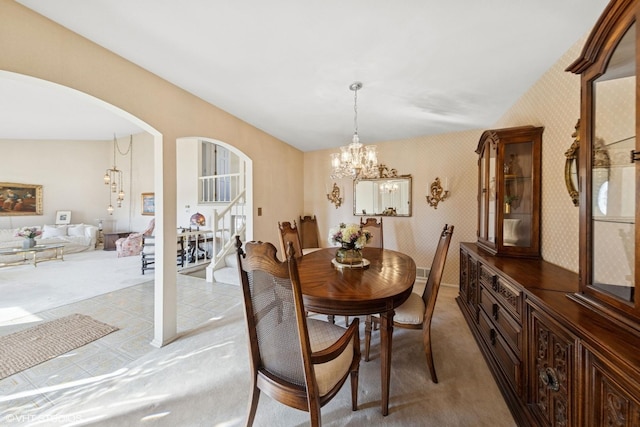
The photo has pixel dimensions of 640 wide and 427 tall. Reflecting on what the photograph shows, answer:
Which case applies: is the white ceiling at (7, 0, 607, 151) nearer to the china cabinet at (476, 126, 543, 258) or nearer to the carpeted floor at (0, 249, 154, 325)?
the china cabinet at (476, 126, 543, 258)

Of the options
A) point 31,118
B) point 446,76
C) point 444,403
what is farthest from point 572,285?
point 31,118

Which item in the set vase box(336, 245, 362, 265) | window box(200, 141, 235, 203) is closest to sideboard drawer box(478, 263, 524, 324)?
vase box(336, 245, 362, 265)

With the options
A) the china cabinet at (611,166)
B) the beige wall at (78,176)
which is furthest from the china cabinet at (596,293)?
the beige wall at (78,176)

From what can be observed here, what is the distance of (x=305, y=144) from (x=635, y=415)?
4333 millimetres

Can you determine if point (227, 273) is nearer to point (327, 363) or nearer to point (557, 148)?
point (327, 363)

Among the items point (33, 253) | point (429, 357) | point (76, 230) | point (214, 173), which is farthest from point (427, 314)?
point (76, 230)

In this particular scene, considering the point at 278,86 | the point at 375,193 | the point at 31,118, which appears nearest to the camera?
the point at 278,86

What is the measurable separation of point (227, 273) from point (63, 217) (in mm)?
7009

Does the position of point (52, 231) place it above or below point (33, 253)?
above

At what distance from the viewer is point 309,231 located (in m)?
4.72

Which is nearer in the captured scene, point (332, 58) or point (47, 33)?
point (47, 33)

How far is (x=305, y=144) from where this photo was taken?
4348mm

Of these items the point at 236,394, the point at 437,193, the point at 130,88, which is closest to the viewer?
the point at 236,394

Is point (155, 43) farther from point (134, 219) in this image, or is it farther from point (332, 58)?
point (134, 219)
